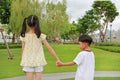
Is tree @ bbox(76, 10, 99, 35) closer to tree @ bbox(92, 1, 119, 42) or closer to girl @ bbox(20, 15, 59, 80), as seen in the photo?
tree @ bbox(92, 1, 119, 42)

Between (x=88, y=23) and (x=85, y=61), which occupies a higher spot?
(x=88, y=23)

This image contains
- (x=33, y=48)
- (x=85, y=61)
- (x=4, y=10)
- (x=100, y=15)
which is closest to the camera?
(x=85, y=61)

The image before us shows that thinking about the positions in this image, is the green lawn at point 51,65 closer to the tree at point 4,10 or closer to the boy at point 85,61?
the boy at point 85,61

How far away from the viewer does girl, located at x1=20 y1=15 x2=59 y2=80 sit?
20.5ft

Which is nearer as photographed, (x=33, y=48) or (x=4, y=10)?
(x=33, y=48)

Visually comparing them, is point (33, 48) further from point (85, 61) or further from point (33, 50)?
point (85, 61)

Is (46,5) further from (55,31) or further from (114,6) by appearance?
(114,6)

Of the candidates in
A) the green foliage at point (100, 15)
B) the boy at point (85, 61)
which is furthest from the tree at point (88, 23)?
the boy at point (85, 61)

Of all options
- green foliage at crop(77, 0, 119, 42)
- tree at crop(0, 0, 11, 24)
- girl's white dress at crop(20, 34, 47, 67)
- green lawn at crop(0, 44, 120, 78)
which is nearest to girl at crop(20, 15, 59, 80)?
girl's white dress at crop(20, 34, 47, 67)

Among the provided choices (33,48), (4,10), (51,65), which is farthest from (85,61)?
(4,10)

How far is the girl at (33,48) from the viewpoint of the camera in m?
6.25

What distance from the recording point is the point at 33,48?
6324 millimetres

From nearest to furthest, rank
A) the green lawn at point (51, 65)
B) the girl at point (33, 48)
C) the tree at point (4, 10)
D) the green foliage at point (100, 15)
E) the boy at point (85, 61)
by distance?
1. the boy at point (85, 61)
2. the girl at point (33, 48)
3. the green lawn at point (51, 65)
4. the tree at point (4, 10)
5. the green foliage at point (100, 15)

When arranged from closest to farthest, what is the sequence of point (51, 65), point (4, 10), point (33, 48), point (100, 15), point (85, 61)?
point (85, 61), point (33, 48), point (51, 65), point (4, 10), point (100, 15)
